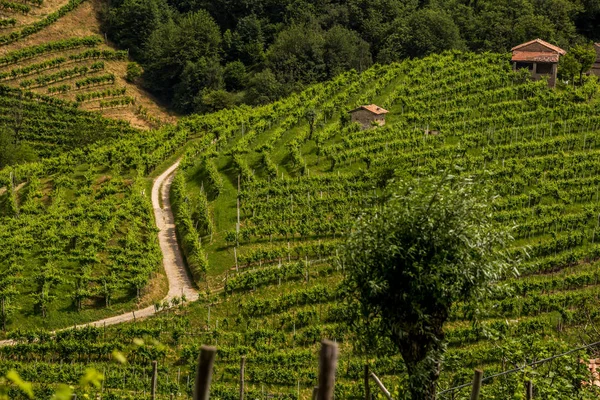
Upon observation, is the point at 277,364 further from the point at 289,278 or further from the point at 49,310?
the point at 49,310

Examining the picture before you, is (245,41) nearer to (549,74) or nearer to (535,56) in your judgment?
(535,56)

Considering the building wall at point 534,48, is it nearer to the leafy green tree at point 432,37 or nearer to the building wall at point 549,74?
the building wall at point 549,74

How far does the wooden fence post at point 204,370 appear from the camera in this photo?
21.2 feet

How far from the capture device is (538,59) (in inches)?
2271

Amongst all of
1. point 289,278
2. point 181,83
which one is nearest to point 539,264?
point 289,278

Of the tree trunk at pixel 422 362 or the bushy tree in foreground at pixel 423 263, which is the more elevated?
the bushy tree in foreground at pixel 423 263

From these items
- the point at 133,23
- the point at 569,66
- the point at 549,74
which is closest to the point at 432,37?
the point at 549,74

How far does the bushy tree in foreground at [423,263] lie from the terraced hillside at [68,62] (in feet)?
182

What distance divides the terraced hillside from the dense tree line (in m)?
2.70

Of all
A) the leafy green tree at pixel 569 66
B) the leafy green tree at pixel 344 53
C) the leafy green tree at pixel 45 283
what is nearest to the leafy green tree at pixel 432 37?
the leafy green tree at pixel 344 53

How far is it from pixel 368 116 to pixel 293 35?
20.7 metres

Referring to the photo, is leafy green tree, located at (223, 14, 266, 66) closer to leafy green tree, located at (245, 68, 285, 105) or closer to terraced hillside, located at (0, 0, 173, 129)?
leafy green tree, located at (245, 68, 285, 105)

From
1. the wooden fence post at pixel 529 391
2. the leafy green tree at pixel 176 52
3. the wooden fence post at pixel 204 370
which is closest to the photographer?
the wooden fence post at pixel 204 370

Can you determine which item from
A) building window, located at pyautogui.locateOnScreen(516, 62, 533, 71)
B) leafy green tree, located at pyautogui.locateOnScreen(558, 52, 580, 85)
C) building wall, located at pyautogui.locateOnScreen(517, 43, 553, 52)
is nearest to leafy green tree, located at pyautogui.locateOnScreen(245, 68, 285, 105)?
building window, located at pyautogui.locateOnScreen(516, 62, 533, 71)
